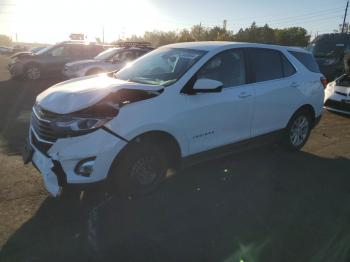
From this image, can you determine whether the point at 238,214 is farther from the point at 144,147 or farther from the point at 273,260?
the point at 144,147

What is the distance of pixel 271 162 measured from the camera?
614cm

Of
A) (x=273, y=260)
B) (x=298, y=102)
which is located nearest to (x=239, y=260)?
(x=273, y=260)

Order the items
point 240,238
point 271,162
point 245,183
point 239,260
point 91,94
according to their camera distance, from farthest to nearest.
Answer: point 271,162 → point 245,183 → point 91,94 → point 240,238 → point 239,260

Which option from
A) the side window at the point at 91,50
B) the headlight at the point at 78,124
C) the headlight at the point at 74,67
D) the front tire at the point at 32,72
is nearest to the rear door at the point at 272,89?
the headlight at the point at 78,124

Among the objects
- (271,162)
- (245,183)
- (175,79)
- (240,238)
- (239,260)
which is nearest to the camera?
(239,260)

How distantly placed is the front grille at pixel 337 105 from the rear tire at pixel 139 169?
636 cm

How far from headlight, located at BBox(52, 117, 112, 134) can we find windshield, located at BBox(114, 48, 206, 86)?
1.05m

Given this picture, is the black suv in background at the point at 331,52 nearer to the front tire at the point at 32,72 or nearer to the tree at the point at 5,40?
the front tire at the point at 32,72


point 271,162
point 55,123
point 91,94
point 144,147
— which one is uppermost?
point 91,94

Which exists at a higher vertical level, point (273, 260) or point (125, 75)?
point (125, 75)

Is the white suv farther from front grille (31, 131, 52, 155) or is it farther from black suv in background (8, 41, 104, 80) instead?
black suv in background (8, 41, 104, 80)

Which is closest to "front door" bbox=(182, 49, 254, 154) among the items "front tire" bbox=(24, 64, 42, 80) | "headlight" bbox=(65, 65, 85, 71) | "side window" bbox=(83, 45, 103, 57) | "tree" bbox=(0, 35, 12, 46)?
"headlight" bbox=(65, 65, 85, 71)

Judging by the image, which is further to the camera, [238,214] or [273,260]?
[238,214]

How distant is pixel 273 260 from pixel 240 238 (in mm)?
430
